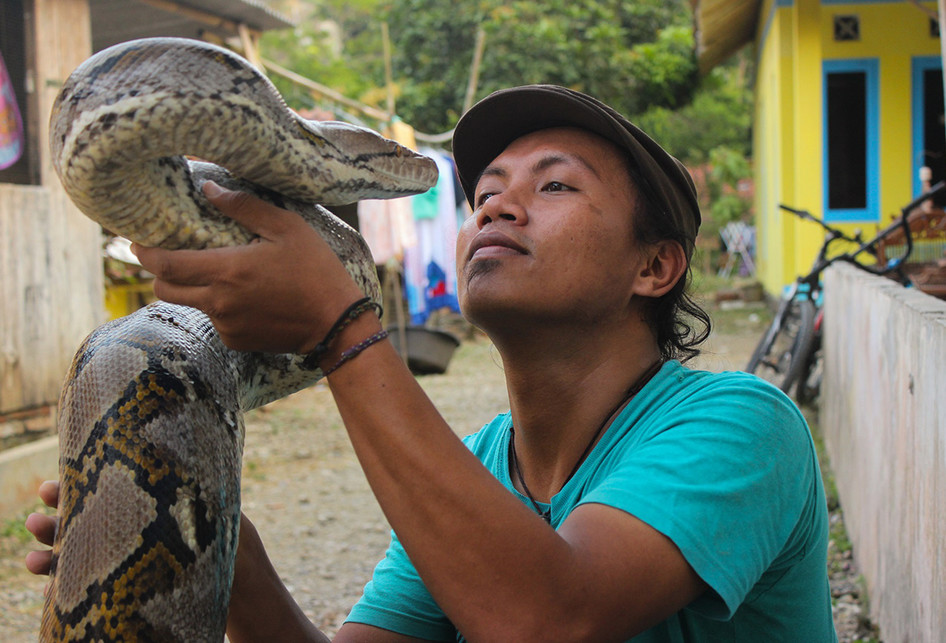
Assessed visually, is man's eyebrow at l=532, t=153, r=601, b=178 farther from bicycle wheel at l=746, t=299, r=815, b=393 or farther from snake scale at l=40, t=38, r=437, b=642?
bicycle wheel at l=746, t=299, r=815, b=393

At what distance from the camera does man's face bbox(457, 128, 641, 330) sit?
161cm

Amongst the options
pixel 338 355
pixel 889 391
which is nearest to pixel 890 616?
pixel 889 391

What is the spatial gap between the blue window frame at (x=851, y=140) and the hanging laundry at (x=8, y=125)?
9.14 m

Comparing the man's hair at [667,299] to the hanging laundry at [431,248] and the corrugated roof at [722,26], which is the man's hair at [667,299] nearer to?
the hanging laundry at [431,248]

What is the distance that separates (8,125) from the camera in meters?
5.89

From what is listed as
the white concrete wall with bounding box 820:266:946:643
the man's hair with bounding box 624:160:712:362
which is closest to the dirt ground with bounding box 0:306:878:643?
the man's hair with bounding box 624:160:712:362

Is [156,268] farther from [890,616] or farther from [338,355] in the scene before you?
[890,616]

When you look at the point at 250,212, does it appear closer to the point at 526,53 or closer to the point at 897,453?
the point at 897,453

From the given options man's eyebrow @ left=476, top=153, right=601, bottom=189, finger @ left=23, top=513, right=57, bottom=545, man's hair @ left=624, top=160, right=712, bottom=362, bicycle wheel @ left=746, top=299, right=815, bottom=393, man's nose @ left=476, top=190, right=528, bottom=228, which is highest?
man's eyebrow @ left=476, top=153, right=601, bottom=189

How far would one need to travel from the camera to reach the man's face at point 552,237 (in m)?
1.61

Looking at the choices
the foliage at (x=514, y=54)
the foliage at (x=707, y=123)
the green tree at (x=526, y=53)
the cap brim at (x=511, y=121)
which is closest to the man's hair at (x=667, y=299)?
the cap brim at (x=511, y=121)

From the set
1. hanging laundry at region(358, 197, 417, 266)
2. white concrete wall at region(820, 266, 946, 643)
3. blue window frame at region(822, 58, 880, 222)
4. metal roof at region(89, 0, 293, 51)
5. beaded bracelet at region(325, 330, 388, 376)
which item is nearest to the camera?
beaded bracelet at region(325, 330, 388, 376)

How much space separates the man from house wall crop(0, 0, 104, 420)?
188 inches

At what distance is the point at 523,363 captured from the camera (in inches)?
68.0
